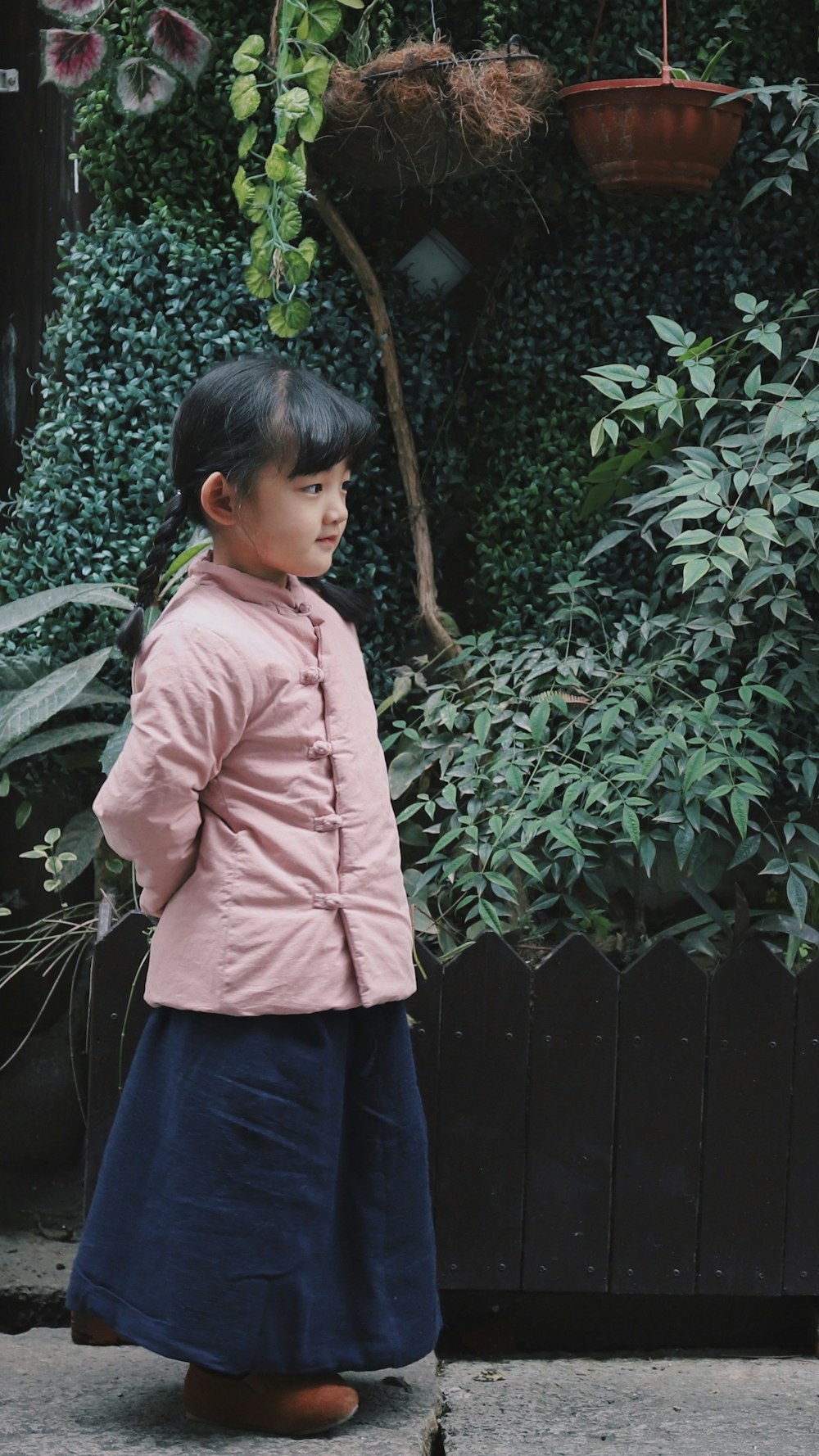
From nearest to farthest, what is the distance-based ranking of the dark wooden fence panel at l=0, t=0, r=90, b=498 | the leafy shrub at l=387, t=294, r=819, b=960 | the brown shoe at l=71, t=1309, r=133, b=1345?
the brown shoe at l=71, t=1309, r=133, b=1345, the leafy shrub at l=387, t=294, r=819, b=960, the dark wooden fence panel at l=0, t=0, r=90, b=498

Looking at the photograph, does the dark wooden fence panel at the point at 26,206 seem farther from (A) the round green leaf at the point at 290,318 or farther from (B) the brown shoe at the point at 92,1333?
(B) the brown shoe at the point at 92,1333

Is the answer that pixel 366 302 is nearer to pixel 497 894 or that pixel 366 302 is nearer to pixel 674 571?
pixel 674 571

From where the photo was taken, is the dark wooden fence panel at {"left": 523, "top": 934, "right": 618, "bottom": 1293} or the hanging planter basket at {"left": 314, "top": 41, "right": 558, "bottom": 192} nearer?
the dark wooden fence panel at {"left": 523, "top": 934, "right": 618, "bottom": 1293}

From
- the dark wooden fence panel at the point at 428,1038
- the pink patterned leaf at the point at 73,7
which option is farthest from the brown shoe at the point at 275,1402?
the pink patterned leaf at the point at 73,7

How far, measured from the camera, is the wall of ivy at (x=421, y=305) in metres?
3.56

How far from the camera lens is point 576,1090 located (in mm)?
2947

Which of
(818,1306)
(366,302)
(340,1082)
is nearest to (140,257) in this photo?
(366,302)

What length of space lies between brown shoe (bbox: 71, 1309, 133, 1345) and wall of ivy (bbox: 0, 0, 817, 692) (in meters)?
1.51

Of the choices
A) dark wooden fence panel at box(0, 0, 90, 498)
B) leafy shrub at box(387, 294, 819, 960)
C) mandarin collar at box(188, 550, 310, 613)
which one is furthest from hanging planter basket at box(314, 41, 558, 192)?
mandarin collar at box(188, 550, 310, 613)

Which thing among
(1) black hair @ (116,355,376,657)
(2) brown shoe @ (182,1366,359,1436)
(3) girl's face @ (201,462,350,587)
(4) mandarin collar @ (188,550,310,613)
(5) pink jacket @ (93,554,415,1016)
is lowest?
(2) brown shoe @ (182,1366,359,1436)

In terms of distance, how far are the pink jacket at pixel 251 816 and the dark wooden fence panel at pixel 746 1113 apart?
2.70ft

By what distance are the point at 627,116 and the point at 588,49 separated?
14.3 inches

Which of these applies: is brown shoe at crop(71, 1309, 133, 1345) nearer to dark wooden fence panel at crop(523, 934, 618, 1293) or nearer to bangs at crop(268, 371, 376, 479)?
dark wooden fence panel at crop(523, 934, 618, 1293)

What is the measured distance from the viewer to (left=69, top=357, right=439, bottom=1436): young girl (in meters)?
2.27
